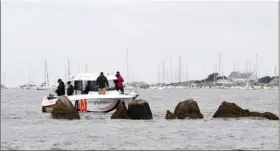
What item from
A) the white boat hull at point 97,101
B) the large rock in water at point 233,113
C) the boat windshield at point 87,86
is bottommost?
the large rock in water at point 233,113

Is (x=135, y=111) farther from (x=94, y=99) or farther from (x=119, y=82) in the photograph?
(x=119, y=82)

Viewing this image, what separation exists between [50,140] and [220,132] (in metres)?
7.53

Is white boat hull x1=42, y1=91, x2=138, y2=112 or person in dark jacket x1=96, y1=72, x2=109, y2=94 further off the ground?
person in dark jacket x1=96, y1=72, x2=109, y2=94

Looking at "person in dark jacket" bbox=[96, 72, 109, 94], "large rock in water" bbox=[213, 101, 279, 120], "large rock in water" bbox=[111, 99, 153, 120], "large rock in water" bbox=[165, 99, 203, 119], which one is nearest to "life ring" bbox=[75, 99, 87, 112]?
"person in dark jacket" bbox=[96, 72, 109, 94]

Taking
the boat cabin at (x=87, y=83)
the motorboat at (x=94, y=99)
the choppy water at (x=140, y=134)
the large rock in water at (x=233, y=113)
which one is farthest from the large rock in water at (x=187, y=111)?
the boat cabin at (x=87, y=83)

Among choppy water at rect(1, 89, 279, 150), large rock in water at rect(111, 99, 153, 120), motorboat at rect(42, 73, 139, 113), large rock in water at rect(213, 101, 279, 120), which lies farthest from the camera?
motorboat at rect(42, 73, 139, 113)

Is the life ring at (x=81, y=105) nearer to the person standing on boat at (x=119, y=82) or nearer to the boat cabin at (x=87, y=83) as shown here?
the boat cabin at (x=87, y=83)

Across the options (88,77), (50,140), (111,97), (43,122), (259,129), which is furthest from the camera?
(88,77)

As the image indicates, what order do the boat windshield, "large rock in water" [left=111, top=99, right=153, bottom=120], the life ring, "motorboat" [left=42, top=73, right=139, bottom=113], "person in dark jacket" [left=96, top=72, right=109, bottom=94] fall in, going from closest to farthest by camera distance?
1. "large rock in water" [left=111, top=99, right=153, bottom=120]
2. "motorboat" [left=42, top=73, right=139, bottom=113]
3. the life ring
4. "person in dark jacket" [left=96, top=72, right=109, bottom=94]
5. the boat windshield

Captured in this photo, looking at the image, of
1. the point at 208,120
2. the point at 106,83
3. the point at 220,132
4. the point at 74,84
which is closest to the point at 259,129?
the point at 220,132

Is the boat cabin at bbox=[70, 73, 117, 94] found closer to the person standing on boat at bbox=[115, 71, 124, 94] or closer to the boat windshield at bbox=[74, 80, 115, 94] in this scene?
the boat windshield at bbox=[74, 80, 115, 94]

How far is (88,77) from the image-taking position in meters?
40.7

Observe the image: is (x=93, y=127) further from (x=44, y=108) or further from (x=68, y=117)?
(x=44, y=108)

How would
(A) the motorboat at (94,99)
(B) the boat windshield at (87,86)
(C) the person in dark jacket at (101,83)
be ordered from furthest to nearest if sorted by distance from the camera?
(B) the boat windshield at (87,86) → (C) the person in dark jacket at (101,83) → (A) the motorboat at (94,99)
